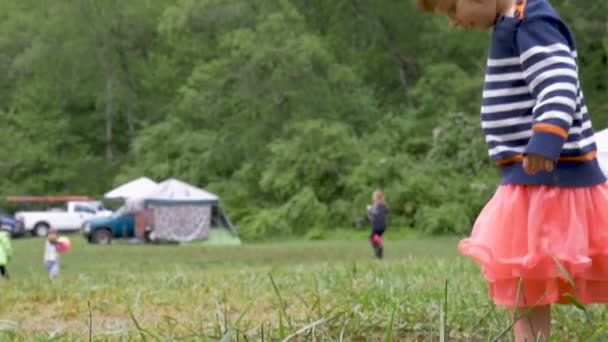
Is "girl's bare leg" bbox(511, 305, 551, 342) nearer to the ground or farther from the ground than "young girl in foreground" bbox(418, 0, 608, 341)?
nearer to the ground

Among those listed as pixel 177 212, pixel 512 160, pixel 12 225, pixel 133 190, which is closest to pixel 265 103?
pixel 133 190

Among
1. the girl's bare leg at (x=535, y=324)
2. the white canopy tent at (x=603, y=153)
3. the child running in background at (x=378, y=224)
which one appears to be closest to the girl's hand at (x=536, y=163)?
the girl's bare leg at (x=535, y=324)

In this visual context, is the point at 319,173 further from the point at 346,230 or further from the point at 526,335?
the point at 526,335

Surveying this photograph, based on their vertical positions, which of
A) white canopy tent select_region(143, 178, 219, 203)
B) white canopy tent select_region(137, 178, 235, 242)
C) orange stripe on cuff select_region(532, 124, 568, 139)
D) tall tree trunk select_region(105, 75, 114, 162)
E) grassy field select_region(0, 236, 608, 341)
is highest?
tall tree trunk select_region(105, 75, 114, 162)

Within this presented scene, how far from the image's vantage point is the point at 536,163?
2.35m

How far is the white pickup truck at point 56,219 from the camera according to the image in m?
41.5

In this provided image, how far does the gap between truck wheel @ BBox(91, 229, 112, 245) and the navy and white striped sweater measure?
30.4m

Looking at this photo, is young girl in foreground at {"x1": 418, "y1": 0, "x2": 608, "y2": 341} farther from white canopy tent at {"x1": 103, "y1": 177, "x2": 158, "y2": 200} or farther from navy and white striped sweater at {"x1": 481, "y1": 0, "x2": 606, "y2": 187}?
white canopy tent at {"x1": 103, "y1": 177, "x2": 158, "y2": 200}

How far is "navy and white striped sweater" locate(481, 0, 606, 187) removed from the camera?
242 cm

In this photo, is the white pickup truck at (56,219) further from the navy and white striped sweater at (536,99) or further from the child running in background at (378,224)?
the navy and white striped sweater at (536,99)

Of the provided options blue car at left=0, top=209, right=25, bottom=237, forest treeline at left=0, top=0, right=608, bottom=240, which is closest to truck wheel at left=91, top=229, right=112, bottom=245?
forest treeline at left=0, top=0, right=608, bottom=240

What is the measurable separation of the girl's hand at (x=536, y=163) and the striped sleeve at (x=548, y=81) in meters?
0.01

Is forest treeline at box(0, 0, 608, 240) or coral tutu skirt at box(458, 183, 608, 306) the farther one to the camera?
forest treeline at box(0, 0, 608, 240)

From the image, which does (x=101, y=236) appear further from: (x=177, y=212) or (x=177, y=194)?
(x=177, y=194)
